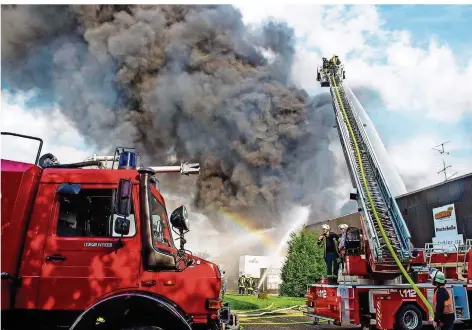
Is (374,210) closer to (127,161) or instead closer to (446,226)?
(127,161)

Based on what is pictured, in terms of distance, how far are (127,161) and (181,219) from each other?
2.98 ft

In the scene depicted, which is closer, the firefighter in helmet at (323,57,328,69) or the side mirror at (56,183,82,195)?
the side mirror at (56,183,82,195)

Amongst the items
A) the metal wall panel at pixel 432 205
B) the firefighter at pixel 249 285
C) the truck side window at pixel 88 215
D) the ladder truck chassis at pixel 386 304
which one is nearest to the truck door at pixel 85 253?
the truck side window at pixel 88 215

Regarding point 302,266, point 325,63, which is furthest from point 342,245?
point 325,63

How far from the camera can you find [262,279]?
27188 mm

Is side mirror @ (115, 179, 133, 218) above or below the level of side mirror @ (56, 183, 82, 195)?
below

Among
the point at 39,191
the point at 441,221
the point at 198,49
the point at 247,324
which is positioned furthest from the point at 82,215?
the point at 198,49

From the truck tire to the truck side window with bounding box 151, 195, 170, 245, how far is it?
204 inches

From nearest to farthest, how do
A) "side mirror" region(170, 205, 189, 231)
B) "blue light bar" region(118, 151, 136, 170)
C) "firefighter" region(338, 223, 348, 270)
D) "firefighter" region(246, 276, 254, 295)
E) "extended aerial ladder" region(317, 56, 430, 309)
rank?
"side mirror" region(170, 205, 189, 231) < "blue light bar" region(118, 151, 136, 170) < "extended aerial ladder" region(317, 56, 430, 309) < "firefighter" region(338, 223, 348, 270) < "firefighter" region(246, 276, 254, 295)

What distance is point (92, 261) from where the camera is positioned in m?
4.08

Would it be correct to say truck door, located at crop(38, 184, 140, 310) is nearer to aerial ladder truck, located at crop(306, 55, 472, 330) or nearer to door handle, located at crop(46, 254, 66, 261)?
door handle, located at crop(46, 254, 66, 261)

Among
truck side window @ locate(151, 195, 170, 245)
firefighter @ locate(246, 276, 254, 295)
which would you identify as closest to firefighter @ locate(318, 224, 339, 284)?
truck side window @ locate(151, 195, 170, 245)

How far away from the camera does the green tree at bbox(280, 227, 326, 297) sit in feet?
65.3

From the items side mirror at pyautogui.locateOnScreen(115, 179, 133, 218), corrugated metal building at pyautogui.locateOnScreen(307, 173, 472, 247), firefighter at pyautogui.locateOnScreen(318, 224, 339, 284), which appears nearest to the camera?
side mirror at pyautogui.locateOnScreen(115, 179, 133, 218)
